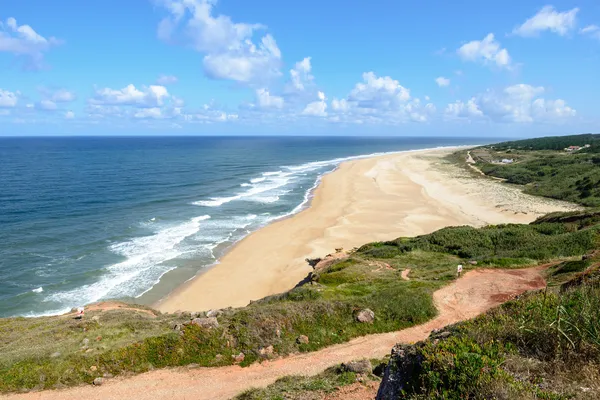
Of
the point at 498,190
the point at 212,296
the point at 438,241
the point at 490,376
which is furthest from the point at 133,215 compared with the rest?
the point at 498,190

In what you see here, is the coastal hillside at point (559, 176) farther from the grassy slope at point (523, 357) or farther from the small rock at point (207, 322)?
the small rock at point (207, 322)

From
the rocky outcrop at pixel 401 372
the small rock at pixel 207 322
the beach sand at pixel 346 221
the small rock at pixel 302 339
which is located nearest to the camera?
the rocky outcrop at pixel 401 372

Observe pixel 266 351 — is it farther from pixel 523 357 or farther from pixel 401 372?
pixel 523 357

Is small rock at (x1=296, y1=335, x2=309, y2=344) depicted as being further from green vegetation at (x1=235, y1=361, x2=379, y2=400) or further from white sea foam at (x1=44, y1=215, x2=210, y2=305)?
white sea foam at (x1=44, y1=215, x2=210, y2=305)

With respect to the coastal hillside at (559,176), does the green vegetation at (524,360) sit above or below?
above

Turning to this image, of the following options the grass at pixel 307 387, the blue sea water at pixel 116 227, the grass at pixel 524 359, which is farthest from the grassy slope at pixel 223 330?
the blue sea water at pixel 116 227

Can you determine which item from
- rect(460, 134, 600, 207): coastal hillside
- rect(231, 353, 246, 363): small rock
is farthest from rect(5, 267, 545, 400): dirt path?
rect(460, 134, 600, 207): coastal hillside

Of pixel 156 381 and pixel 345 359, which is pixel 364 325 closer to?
pixel 345 359
